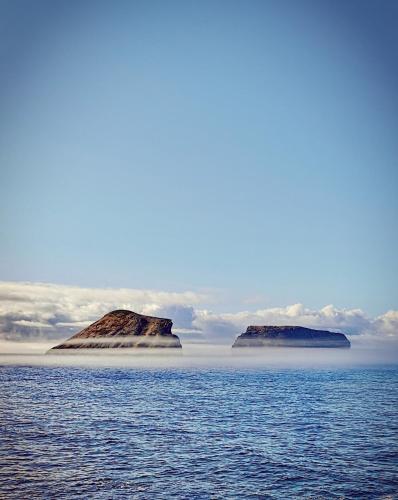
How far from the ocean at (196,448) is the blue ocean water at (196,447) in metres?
0.08

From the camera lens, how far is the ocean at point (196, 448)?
1200 inches

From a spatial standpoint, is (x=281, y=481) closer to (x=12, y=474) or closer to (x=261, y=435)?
(x=261, y=435)

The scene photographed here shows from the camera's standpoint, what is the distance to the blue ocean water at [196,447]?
3055 cm

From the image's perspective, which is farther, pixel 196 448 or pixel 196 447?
pixel 196 447

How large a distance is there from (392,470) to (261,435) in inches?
564

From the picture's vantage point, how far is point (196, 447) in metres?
41.2

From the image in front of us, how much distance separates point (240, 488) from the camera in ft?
100

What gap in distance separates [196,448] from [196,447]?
38 centimetres

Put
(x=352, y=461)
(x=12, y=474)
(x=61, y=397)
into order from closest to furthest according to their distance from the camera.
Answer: (x=12, y=474), (x=352, y=461), (x=61, y=397)

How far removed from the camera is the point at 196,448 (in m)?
40.9

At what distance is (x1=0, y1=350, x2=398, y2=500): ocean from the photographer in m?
30.5

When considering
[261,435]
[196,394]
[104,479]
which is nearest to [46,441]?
[104,479]

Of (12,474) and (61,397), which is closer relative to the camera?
(12,474)

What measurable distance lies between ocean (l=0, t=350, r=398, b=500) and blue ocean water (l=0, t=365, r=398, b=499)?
0.08 meters
